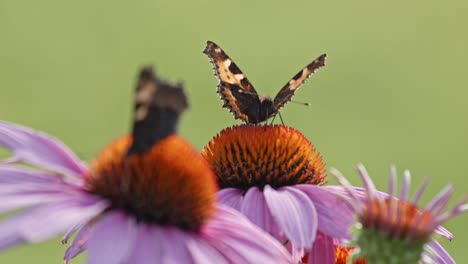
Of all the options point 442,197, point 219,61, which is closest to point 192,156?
point 442,197

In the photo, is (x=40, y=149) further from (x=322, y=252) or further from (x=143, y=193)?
(x=322, y=252)

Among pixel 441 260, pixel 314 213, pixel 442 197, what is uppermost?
pixel 442 197

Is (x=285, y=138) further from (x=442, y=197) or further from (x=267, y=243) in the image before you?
(x=442, y=197)

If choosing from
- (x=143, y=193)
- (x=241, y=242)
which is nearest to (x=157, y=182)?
(x=143, y=193)

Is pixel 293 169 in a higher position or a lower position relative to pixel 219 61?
lower

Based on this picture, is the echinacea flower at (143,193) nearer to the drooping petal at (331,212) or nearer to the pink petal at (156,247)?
the pink petal at (156,247)

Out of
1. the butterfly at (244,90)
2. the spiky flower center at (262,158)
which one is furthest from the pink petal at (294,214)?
the butterfly at (244,90)

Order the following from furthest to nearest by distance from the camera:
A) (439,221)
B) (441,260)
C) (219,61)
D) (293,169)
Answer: (219,61), (293,169), (441,260), (439,221)
